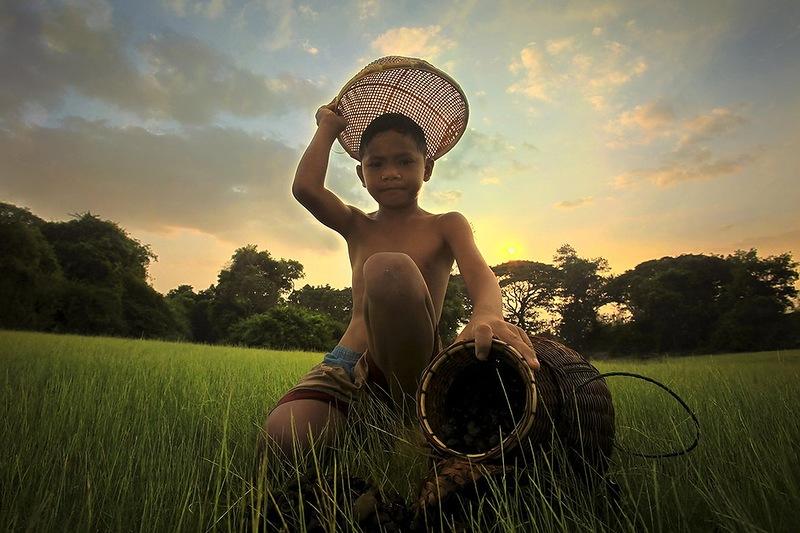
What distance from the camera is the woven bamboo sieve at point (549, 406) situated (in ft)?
4.00

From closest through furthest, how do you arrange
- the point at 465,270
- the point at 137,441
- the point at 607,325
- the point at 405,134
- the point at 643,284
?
the point at 137,441 → the point at 465,270 → the point at 405,134 → the point at 643,284 → the point at 607,325

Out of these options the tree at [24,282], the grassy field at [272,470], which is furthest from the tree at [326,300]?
the grassy field at [272,470]

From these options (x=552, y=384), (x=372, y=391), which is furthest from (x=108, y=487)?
(x=552, y=384)

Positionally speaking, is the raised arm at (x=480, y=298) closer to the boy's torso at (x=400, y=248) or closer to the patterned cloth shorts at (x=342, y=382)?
the boy's torso at (x=400, y=248)

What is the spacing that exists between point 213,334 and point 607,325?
91.4 ft

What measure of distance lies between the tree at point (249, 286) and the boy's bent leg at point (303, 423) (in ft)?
100

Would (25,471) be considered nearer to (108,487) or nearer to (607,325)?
(108,487)

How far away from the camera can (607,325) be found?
3403cm

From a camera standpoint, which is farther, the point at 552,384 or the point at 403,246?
the point at 403,246

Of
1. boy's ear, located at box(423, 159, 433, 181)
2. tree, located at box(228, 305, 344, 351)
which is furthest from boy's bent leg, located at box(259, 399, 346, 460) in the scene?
tree, located at box(228, 305, 344, 351)

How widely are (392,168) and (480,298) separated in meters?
0.80

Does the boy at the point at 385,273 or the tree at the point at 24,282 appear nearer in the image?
the boy at the point at 385,273

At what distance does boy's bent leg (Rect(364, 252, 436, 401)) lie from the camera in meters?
1.73

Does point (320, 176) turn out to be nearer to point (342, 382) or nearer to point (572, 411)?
point (342, 382)
